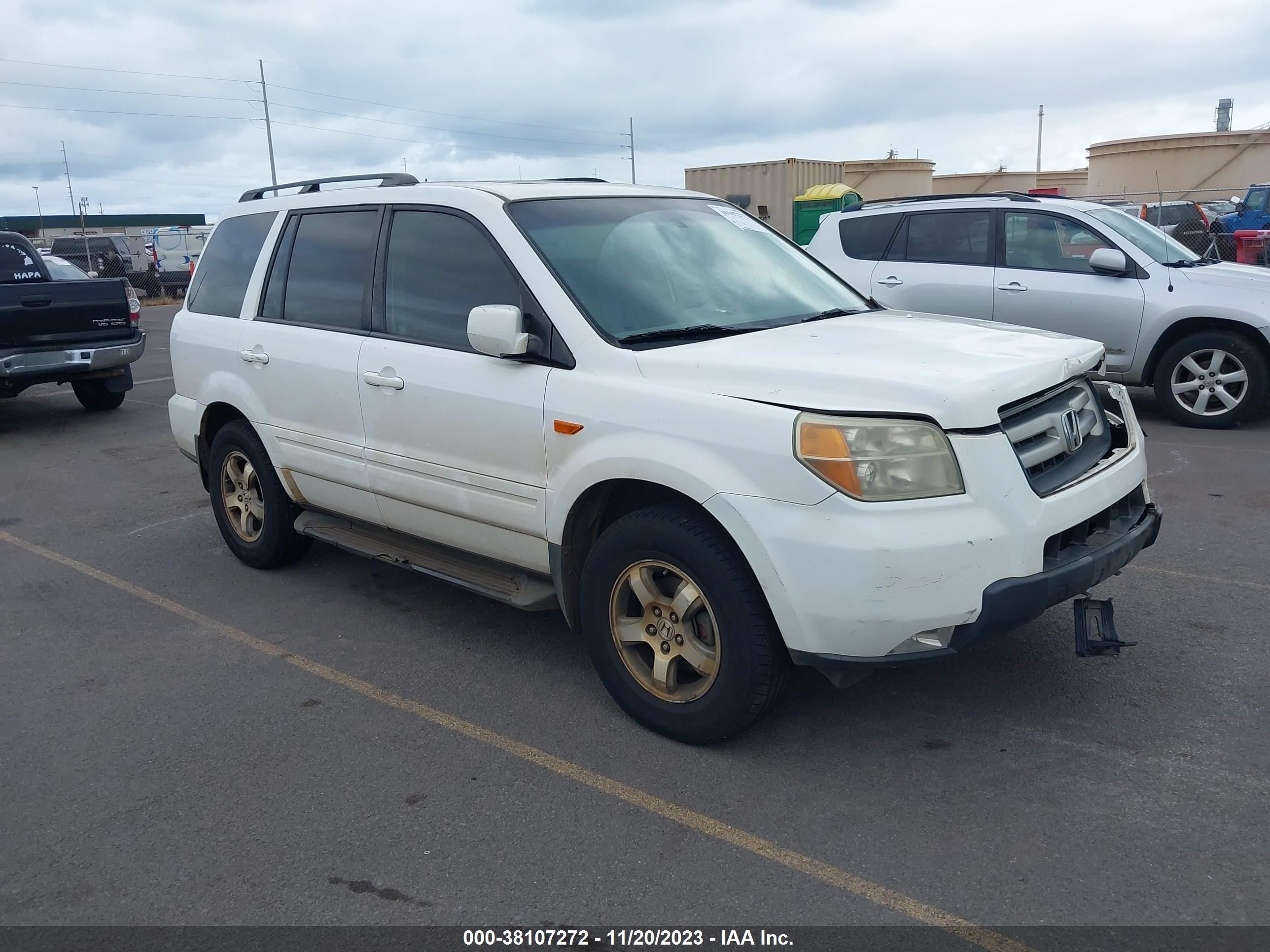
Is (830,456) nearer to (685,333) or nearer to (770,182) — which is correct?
(685,333)

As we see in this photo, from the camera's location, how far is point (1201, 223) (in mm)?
22719

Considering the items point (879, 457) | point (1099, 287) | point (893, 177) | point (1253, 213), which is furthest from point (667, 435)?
point (893, 177)

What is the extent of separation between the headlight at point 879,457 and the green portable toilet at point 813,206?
1652 cm

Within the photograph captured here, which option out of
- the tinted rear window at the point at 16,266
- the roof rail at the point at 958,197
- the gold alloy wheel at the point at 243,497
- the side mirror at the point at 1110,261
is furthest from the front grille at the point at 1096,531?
the tinted rear window at the point at 16,266

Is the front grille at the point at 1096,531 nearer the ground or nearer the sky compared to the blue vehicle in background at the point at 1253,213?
nearer the ground

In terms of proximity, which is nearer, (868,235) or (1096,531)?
(1096,531)

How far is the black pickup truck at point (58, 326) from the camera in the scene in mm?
10211

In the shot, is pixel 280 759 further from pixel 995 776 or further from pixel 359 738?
pixel 995 776

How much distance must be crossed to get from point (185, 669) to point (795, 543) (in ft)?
9.41

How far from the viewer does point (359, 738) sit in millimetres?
3924

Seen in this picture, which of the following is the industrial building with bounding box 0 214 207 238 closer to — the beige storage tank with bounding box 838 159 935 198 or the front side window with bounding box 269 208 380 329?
the beige storage tank with bounding box 838 159 935 198

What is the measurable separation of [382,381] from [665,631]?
1.73 metres

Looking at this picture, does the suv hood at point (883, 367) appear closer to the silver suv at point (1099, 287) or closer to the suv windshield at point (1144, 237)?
the silver suv at point (1099, 287)
